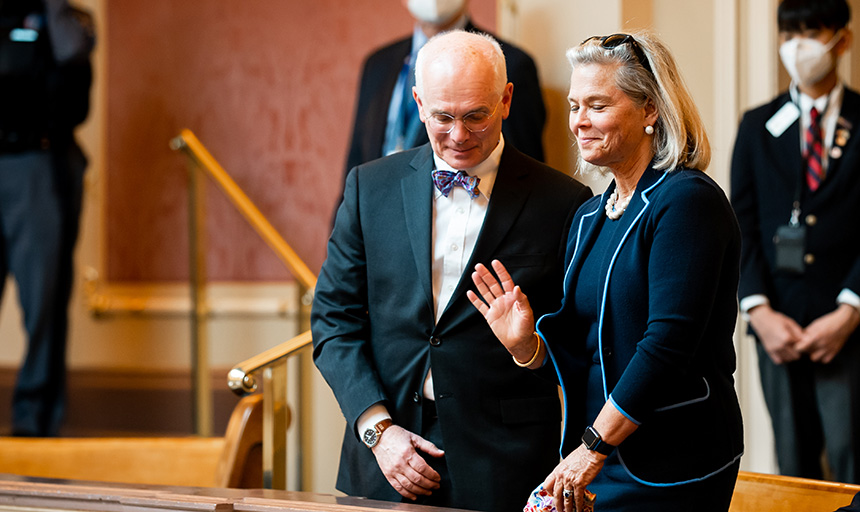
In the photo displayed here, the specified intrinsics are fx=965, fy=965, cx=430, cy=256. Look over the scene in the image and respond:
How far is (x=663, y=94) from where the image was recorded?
1639 mm

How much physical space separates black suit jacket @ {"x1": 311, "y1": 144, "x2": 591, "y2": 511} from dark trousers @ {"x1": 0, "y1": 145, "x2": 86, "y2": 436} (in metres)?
2.51

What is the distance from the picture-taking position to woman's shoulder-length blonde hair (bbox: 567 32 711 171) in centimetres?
163

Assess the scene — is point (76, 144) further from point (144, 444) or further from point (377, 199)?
point (377, 199)

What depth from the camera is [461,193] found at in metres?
2.04

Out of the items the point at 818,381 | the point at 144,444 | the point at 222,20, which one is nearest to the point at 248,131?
the point at 222,20

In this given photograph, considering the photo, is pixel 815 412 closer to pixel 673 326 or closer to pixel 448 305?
pixel 448 305

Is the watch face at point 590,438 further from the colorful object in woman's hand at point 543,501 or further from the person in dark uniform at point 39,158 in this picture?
the person in dark uniform at point 39,158

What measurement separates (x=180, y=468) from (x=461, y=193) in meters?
1.83

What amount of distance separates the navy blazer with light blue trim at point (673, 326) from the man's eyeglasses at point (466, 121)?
377 mm

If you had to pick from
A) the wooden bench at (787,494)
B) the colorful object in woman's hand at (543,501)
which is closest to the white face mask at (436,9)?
the wooden bench at (787,494)

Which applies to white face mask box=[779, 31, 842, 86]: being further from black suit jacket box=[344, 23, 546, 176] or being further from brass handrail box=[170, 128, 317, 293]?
brass handrail box=[170, 128, 317, 293]

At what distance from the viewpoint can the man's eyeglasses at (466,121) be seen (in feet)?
6.22

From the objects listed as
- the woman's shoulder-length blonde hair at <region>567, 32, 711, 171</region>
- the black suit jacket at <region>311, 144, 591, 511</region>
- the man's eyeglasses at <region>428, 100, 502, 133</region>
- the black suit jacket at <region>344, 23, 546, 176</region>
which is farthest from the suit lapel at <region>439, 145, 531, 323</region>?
the black suit jacket at <region>344, 23, 546, 176</region>

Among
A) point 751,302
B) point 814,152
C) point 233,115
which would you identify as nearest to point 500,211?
point 751,302
